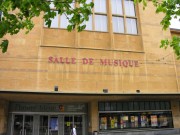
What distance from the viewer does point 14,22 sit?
632cm

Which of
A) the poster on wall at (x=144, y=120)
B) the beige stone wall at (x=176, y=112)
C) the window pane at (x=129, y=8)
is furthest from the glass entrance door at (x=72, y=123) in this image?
the window pane at (x=129, y=8)

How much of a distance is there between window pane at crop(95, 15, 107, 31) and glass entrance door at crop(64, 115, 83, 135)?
7832 millimetres

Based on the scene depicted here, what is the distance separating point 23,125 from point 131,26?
12.8 metres

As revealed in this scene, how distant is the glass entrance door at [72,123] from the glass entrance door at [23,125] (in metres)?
2.80

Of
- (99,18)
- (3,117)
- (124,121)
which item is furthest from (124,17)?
(3,117)

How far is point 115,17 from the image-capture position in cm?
2102

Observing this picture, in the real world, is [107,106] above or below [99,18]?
below

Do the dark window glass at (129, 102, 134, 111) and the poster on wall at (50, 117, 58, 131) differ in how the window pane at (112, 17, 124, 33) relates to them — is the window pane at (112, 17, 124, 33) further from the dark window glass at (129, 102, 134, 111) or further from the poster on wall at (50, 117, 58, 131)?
the poster on wall at (50, 117, 58, 131)

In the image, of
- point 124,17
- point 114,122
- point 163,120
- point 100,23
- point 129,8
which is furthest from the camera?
point 129,8

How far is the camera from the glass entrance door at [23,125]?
1800 centimetres

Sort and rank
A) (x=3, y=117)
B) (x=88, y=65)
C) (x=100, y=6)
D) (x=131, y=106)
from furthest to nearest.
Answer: (x=100, y=6) < (x=131, y=106) < (x=88, y=65) < (x=3, y=117)

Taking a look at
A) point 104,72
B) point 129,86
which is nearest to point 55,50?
point 104,72

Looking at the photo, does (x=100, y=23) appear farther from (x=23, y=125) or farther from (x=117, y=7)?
(x=23, y=125)

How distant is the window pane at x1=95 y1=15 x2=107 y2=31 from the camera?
20203mm
